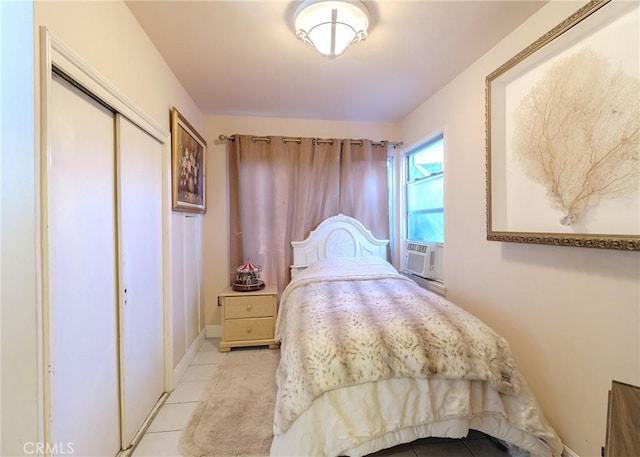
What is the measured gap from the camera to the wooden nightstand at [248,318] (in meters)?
2.81

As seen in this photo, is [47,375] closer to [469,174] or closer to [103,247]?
[103,247]

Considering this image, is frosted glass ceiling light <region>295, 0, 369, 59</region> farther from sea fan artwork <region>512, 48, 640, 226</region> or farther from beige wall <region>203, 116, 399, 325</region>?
beige wall <region>203, 116, 399, 325</region>

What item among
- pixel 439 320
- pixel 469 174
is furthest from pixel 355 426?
pixel 469 174

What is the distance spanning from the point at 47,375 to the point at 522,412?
6.66 ft

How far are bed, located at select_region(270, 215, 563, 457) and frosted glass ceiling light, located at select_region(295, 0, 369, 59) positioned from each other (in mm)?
1614

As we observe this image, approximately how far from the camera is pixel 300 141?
3.20 metres

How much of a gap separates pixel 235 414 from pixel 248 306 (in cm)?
106

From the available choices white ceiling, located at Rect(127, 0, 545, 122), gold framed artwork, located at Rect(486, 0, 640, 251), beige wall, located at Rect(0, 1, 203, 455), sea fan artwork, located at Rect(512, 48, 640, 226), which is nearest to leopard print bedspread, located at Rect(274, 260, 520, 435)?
gold framed artwork, located at Rect(486, 0, 640, 251)

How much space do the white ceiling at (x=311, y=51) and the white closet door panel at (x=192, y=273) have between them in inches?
49.3

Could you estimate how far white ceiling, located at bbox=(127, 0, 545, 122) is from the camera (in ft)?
5.24

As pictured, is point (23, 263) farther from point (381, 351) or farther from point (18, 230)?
point (381, 351)

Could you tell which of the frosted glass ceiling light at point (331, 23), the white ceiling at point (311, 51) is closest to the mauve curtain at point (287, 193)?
the white ceiling at point (311, 51)

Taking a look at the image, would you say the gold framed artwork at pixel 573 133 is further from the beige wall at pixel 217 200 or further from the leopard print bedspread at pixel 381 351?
the beige wall at pixel 217 200

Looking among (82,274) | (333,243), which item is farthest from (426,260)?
(82,274)
